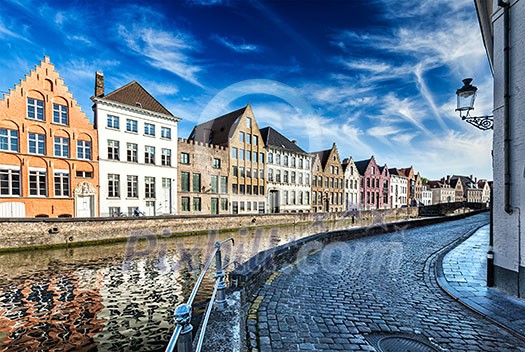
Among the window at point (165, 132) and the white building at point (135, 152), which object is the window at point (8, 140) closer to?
the white building at point (135, 152)

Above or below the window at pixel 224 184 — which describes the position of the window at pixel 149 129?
above

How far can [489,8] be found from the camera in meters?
7.43

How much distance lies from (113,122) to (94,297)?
2324 cm

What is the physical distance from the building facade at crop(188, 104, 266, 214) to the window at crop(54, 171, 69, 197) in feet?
60.3

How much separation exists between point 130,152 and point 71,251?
47.3 feet

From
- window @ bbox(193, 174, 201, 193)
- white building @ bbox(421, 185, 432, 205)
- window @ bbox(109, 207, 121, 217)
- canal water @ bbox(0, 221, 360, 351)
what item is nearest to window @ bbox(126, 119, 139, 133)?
window @ bbox(109, 207, 121, 217)

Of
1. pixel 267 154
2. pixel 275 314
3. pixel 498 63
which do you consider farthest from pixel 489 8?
pixel 267 154

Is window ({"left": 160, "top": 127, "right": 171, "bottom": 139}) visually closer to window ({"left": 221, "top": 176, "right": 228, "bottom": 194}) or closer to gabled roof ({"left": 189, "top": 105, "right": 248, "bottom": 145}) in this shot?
gabled roof ({"left": 189, "top": 105, "right": 248, "bottom": 145})

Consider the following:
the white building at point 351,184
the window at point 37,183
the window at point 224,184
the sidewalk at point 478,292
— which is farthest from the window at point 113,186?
the white building at point 351,184

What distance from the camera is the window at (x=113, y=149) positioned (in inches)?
1061

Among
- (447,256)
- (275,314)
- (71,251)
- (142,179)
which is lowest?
(71,251)

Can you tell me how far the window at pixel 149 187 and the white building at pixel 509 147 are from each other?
29641mm

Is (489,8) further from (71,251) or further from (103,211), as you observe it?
(103,211)

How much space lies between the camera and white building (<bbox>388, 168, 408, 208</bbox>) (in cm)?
6569
